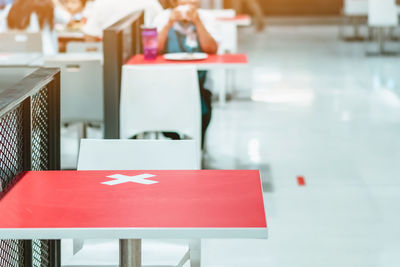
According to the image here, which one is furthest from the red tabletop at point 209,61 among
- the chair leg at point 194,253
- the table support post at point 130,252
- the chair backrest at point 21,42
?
the table support post at point 130,252

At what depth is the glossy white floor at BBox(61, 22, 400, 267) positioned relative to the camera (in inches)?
142

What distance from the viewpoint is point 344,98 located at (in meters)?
7.75

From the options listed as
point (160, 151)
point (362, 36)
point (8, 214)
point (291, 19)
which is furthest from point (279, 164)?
point (291, 19)

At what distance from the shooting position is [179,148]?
2.66m

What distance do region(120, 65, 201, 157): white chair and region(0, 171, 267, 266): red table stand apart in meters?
1.76

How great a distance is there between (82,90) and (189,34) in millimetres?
822

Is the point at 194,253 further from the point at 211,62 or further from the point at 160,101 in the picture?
the point at 211,62

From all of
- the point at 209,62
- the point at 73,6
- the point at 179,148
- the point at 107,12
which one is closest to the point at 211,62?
the point at 209,62

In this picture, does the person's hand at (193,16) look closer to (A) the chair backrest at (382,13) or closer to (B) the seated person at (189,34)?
(B) the seated person at (189,34)

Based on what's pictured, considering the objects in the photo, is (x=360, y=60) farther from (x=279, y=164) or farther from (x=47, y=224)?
(x=47, y=224)

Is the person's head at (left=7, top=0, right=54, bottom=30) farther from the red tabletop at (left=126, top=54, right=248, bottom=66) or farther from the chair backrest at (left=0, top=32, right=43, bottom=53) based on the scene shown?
→ the red tabletop at (left=126, top=54, right=248, bottom=66)

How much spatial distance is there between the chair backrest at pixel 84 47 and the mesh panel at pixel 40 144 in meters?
3.16

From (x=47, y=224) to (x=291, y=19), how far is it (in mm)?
16702

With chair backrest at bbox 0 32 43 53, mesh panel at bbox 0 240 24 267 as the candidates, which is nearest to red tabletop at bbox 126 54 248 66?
chair backrest at bbox 0 32 43 53
